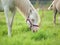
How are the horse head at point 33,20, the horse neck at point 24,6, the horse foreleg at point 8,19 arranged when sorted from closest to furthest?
1. the horse head at point 33,20
2. the horse neck at point 24,6
3. the horse foreleg at point 8,19

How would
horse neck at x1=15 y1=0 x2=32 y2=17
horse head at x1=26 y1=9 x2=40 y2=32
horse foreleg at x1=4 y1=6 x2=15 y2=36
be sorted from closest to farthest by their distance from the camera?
1. horse head at x1=26 y1=9 x2=40 y2=32
2. horse neck at x1=15 y1=0 x2=32 y2=17
3. horse foreleg at x1=4 y1=6 x2=15 y2=36

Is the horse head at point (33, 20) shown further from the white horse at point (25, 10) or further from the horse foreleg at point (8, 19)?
the horse foreleg at point (8, 19)

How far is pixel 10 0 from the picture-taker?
8023mm

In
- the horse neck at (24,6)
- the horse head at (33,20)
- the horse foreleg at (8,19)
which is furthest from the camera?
the horse foreleg at (8,19)

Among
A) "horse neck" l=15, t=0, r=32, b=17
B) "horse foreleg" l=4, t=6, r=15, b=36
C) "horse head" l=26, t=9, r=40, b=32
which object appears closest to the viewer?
"horse head" l=26, t=9, r=40, b=32

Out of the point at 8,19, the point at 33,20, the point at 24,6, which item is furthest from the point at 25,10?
the point at 8,19

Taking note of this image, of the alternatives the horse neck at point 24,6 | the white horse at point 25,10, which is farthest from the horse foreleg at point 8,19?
the horse neck at point 24,6

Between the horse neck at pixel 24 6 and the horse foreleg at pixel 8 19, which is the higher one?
the horse neck at pixel 24 6

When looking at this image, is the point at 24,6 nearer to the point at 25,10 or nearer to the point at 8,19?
the point at 25,10

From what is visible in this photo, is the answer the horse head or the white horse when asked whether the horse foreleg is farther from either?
the horse head

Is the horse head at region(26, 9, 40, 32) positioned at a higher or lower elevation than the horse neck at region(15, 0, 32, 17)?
lower

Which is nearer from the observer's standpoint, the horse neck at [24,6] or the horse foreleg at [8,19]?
the horse neck at [24,6]

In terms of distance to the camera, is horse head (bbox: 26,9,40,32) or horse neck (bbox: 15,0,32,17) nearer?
horse head (bbox: 26,9,40,32)

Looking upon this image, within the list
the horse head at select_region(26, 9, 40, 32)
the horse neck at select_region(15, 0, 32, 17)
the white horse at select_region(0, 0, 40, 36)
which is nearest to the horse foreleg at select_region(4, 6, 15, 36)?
the white horse at select_region(0, 0, 40, 36)
